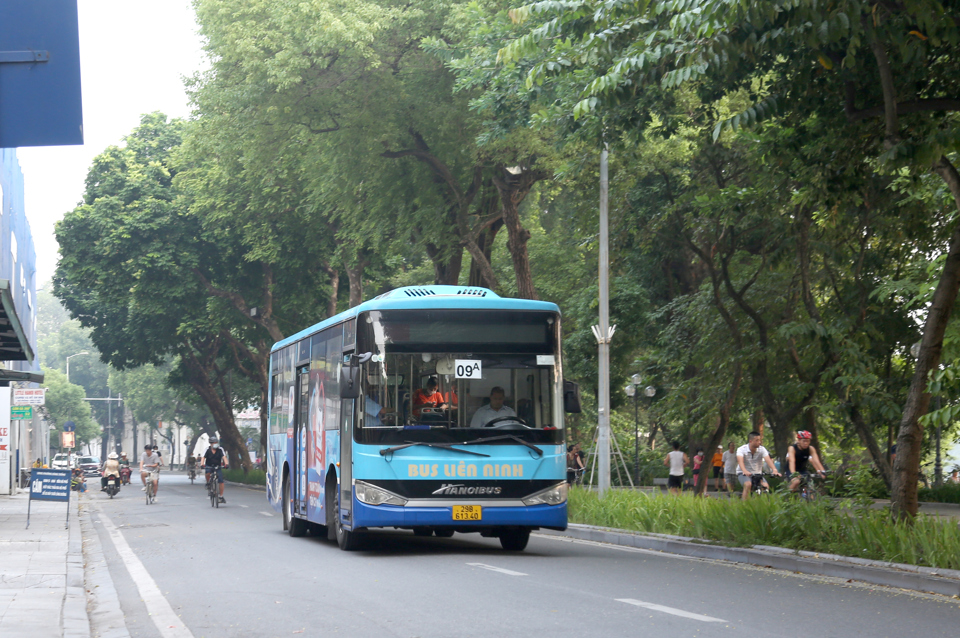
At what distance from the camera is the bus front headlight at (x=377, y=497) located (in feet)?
45.8

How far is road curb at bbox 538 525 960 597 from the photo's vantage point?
35.2 feet

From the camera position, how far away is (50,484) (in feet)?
72.8

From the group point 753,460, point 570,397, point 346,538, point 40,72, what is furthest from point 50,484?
point 40,72

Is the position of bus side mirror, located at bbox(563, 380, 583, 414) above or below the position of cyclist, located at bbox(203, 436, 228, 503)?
above

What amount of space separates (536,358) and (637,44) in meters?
4.30

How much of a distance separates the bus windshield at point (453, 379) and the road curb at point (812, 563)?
2588 mm

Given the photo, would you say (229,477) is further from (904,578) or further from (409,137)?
(904,578)

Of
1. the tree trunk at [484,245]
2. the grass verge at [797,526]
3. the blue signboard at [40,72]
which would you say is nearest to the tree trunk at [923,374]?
the grass verge at [797,526]

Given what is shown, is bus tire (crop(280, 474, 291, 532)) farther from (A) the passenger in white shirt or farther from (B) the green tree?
(B) the green tree

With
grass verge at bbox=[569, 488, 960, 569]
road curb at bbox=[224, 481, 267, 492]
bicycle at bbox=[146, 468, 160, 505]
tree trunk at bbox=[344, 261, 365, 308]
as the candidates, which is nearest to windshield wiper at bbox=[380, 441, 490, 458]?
grass verge at bbox=[569, 488, 960, 569]

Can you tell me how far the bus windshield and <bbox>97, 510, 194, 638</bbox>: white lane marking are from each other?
310 centimetres

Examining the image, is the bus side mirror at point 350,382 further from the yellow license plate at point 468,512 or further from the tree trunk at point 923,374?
the tree trunk at point 923,374

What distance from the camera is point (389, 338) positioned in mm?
14172

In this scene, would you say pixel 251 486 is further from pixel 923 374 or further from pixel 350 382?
pixel 923 374
